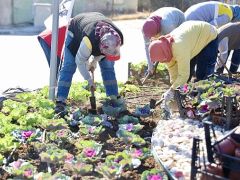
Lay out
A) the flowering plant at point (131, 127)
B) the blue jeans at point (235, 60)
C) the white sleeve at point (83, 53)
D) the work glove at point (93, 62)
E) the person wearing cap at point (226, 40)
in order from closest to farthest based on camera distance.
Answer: the flowering plant at point (131, 127), the white sleeve at point (83, 53), the work glove at point (93, 62), the person wearing cap at point (226, 40), the blue jeans at point (235, 60)

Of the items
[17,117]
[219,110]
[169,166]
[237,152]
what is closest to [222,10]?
[219,110]

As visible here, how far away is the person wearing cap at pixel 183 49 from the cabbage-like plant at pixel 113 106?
0.51m

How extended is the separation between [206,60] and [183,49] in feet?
3.55

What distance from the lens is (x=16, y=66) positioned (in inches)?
365

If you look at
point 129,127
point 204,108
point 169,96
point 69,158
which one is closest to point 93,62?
point 169,96

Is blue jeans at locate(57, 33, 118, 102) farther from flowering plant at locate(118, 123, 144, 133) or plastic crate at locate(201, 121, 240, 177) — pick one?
plastic crate at locate(201, 121, 240, 177)

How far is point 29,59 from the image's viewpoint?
401 inches

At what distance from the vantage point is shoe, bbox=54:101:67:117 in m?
5.04

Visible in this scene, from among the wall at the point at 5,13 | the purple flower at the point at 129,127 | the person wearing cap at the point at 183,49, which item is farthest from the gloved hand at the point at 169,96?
the wall at the point at 5,13

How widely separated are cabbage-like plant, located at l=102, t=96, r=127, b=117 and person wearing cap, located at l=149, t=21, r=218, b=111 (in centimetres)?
51

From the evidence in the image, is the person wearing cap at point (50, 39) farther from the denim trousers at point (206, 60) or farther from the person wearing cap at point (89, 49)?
the denim trousers at point (206, 60)

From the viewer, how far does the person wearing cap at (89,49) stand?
4.83 m

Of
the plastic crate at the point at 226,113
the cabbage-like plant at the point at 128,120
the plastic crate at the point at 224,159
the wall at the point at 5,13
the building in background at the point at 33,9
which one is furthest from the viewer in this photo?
the wall at the point at 5,13

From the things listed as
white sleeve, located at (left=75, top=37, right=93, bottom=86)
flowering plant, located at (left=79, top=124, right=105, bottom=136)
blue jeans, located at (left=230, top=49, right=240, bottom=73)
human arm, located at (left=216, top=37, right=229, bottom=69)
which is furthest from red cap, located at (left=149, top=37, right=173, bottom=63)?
blue jeans, located at (left=230, top=49, right=240, bottom=73)
